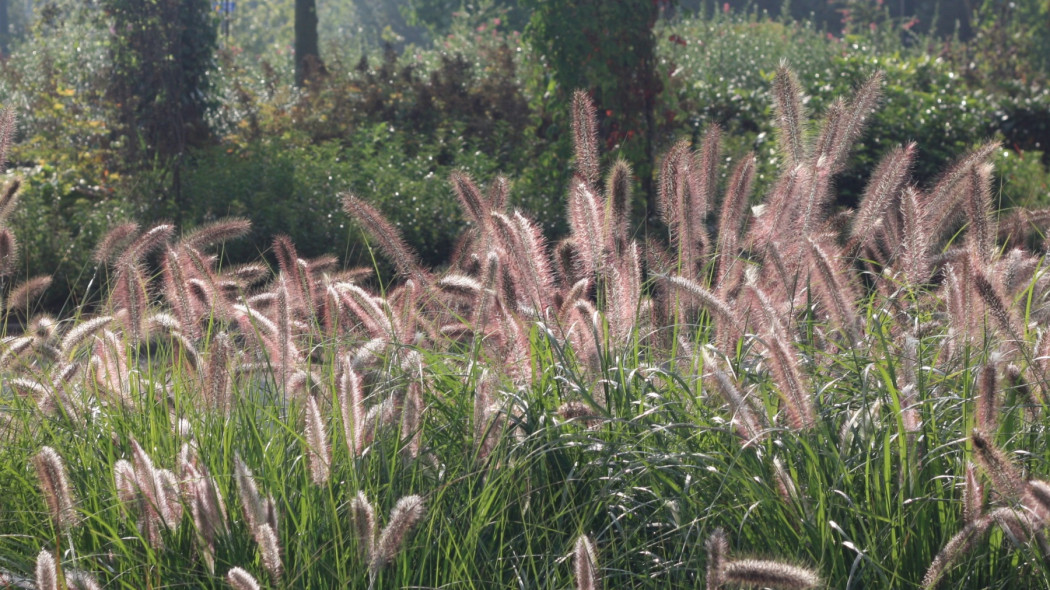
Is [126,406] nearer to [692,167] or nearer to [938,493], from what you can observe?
[692,167]

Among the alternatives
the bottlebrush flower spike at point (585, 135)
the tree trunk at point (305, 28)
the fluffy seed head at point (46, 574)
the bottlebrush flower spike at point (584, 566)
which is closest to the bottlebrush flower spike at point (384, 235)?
the bottlebrush flower spike at point (585, 135)

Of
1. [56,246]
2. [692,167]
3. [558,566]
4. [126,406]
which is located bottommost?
[56,246]

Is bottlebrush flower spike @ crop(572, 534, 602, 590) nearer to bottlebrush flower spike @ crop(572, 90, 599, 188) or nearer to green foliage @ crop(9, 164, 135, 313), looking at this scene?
bottlebrush flower spike @ crop(572, 90, 599, 188)

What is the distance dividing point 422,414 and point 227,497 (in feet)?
1.57

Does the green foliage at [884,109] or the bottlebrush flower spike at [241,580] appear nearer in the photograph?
the bottlebrush flower spike at [241,580]

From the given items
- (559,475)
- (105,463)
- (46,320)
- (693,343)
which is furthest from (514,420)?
(46,320)

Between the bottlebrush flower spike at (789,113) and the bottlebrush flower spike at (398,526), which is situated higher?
the bottlebrush flower spike at (789,113)

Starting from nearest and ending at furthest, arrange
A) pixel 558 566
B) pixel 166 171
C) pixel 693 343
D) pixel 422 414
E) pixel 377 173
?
pixel 558 566, pixel 422 414, pixel 693 343, pixel 377 173, pixel 166 171

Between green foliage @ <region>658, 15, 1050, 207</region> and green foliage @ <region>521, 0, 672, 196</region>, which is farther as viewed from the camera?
green foliage @ <region>658, 15, 1050, 207</region>

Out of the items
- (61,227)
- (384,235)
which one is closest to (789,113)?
(384,235)

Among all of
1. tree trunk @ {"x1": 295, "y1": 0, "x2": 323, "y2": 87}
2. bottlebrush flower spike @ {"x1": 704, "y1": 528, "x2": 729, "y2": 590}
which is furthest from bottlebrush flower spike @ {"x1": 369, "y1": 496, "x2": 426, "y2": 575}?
tree trunk @ {"x1": 295, "y1": 0, "x2": 323, "y2": 87}

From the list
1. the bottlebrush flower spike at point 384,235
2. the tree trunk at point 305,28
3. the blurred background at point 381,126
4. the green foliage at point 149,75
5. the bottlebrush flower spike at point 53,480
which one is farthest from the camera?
the tree trunk at point 305,28

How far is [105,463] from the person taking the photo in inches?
98.6

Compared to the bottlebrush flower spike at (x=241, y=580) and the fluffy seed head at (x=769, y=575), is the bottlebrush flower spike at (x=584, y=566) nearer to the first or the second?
Result: the fluffy seed head at (x=769, y=575)
